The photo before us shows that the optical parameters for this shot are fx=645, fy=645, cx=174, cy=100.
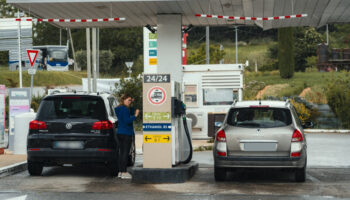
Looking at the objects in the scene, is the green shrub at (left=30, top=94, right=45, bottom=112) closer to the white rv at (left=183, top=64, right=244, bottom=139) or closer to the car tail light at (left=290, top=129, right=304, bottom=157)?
the white rv at (left=183, top=64, right=244, bottom=139)

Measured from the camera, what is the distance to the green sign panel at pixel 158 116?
12.0 metres

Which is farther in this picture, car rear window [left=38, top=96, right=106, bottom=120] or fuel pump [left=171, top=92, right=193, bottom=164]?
car rear window [left=38, top=96, right=106, bottom=120]

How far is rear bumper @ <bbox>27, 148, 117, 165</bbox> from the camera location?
481 inches

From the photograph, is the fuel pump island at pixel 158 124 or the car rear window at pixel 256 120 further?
the fuel pump island at pixel 158 124

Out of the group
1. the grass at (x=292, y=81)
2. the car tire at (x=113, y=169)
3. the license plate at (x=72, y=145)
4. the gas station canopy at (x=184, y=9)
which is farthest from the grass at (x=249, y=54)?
the license plate at (x=72, y=145)

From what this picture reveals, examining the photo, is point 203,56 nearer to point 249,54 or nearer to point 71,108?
point 249,54

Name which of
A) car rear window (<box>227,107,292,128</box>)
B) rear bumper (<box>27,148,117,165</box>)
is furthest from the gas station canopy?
car rear window (<box>227,107,292,128</box>)

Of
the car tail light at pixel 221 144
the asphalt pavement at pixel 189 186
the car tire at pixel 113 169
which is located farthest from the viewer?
the car tire at pixel 113 169

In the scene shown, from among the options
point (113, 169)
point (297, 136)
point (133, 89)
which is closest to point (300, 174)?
point (297, 136)

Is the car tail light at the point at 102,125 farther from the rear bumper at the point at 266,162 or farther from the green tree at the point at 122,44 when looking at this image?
the green tree at the point at 122,44

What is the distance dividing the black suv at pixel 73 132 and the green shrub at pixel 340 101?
61.1 ft

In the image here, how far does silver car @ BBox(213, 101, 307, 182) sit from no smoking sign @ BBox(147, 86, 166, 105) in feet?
4.08

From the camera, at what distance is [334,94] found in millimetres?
29203

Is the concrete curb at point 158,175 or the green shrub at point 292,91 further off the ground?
the green shrub at point 292,91
